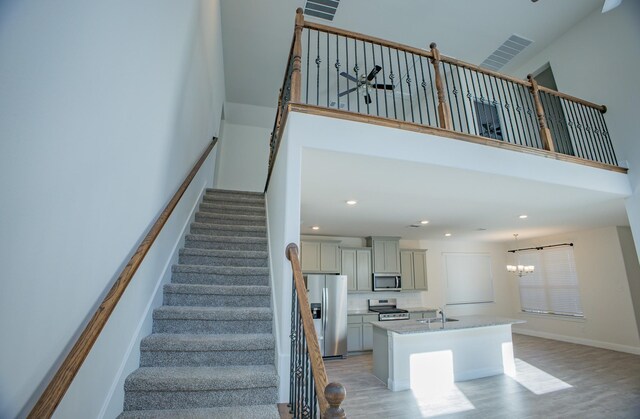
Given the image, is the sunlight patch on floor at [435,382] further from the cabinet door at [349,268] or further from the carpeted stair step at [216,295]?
the cabinet door at [349,268]

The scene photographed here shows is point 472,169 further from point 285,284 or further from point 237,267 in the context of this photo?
point 237,267

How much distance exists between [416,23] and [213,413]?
5.55 meters

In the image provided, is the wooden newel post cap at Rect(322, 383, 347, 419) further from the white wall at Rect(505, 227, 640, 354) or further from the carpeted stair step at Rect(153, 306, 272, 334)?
the white wall at Rect(505, 227, 640, 354)

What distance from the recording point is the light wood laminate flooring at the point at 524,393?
3340 millimetres

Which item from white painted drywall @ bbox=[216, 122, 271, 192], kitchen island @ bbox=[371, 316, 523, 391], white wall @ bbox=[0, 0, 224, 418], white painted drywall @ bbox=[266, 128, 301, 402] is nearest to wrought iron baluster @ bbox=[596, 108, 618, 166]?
kitchen island @ bbox=[371, 316, 523, 391]

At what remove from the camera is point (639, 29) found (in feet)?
13.2

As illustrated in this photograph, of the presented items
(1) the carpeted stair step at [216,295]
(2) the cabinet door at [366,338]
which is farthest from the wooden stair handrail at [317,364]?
(2) the cabinet door at [366,338]

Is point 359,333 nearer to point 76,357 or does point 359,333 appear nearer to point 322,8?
point 76,357

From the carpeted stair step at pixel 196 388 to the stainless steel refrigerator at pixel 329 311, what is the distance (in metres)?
3.82

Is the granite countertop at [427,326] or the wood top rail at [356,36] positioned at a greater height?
the wood top rail at [356,36]

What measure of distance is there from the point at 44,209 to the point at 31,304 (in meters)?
0.31

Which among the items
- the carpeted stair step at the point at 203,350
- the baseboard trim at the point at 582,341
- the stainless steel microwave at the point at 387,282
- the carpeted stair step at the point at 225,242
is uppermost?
the carpeted stair step at the point at 225,242

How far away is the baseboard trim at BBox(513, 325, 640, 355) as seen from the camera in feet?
18.5

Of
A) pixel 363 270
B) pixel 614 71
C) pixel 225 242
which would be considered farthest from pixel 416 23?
pixel 363 270
